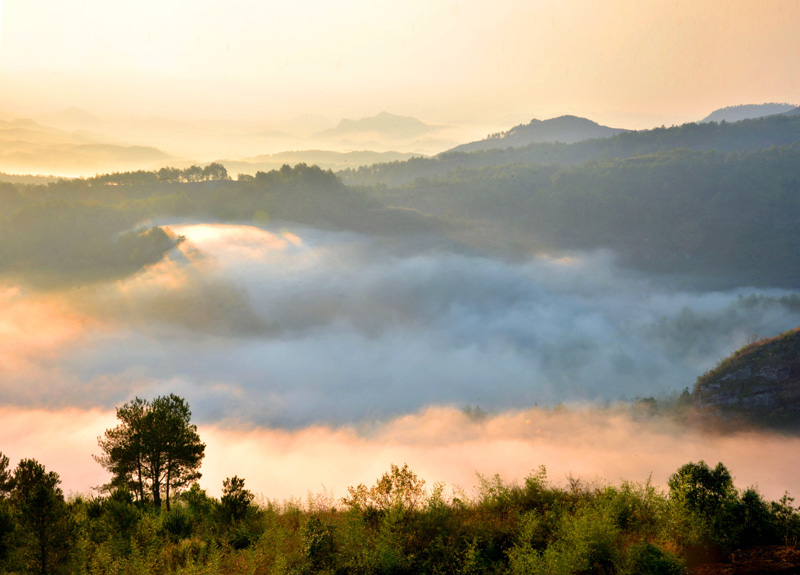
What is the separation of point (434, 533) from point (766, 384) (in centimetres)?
9249

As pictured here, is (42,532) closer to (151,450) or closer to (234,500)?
(234,500)

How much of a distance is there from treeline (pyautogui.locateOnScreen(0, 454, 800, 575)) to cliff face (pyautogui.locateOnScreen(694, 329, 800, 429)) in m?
81.2

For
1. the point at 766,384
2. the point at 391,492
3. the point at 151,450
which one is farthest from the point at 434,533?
the point at 766,384

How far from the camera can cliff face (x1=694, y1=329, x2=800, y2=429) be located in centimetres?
8994

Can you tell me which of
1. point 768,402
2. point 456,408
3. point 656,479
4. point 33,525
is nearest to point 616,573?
point 33,525

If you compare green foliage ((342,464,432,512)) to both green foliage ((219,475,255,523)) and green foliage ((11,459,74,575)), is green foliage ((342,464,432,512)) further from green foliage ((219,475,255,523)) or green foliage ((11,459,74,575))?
green foliage ((11,459,74,575))

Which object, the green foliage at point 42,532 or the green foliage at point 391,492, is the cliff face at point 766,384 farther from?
the green foliage at point 42,532

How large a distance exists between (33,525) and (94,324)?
189 metres

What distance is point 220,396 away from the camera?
7052 inches

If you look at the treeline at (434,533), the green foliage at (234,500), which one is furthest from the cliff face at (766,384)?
the green foliage at (234,500)

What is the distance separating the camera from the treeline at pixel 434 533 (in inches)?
771

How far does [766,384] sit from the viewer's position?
9088 cm

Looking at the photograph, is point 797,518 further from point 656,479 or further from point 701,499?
point 656,479

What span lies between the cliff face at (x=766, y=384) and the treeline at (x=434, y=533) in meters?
81.2
